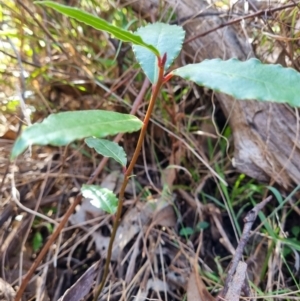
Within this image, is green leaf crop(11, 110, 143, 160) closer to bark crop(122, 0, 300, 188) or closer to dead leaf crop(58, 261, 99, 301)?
dead leaf crop(58, 261, 99, 301)

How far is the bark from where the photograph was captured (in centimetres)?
94

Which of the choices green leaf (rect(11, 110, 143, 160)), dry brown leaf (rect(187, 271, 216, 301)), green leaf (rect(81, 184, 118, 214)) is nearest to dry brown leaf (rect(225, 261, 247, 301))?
dry brown leaf (rect(187, 271, 216, 301))

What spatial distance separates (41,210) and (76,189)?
4.0 inches

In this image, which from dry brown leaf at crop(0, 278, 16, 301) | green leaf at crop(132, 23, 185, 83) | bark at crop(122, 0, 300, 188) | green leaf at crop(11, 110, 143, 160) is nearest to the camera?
green leaf at crop(11, 110, 143, 160)

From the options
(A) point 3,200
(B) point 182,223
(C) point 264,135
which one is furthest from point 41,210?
(C) point 264,135

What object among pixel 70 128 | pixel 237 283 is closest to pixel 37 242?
pixel 237 283

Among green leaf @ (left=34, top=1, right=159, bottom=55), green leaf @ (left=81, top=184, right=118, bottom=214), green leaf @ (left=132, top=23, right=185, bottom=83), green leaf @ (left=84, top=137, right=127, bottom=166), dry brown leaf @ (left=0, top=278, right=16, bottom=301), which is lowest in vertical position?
dry brown leaf @ (left=0, top=278, right=16, bottom=301)

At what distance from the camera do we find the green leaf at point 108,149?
25.7 inches

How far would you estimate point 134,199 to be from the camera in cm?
104

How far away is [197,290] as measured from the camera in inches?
31.9

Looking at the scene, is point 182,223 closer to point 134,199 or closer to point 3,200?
point 134,199

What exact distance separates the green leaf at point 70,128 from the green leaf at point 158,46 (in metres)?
0.11

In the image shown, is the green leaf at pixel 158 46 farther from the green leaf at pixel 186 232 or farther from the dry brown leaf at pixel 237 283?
the green leaf at pixel 186 232

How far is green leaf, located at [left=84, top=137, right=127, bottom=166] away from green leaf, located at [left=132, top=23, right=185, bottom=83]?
14 cm
